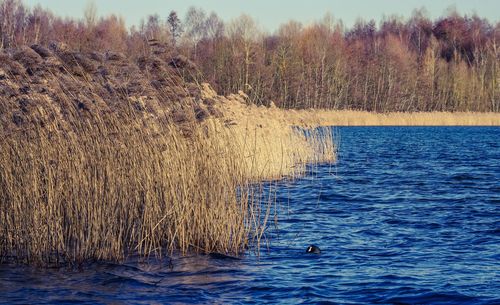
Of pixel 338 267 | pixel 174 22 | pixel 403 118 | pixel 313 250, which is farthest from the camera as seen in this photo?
pixel 174 22

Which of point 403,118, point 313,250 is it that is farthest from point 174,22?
point 313,250

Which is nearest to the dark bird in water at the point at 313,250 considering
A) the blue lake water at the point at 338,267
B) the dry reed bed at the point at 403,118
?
the blue lake water at the point at 338,267

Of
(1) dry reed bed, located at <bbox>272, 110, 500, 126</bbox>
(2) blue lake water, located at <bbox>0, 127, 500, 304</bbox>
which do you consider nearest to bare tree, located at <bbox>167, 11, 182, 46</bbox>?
(1) dry reed bed, located at <bbox>272, 110, 500, 126</bbox>

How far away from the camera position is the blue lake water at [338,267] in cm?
850

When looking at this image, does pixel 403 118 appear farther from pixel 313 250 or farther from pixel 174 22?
pixel 313 250

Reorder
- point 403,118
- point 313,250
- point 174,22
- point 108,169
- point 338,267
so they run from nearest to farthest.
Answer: point 108,169
point 338,267
point 313,250
point 403,118
point 174,22

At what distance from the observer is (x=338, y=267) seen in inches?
392

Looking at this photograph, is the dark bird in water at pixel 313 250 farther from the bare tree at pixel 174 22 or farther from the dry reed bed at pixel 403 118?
the bare tree at pixel 174 22

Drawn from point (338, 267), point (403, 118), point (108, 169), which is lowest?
point (338, 267)

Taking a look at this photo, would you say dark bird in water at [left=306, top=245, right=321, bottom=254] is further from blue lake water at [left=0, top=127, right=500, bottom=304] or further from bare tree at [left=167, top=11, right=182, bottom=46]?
bare tree at [left=167, top=11, right=182, bottom=46]

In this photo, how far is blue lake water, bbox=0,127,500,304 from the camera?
8500 millimetres

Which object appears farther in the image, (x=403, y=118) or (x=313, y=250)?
(x=403, y=118)

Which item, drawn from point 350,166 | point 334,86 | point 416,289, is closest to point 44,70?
point 416,289

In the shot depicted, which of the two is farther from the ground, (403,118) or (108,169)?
(403,118)
